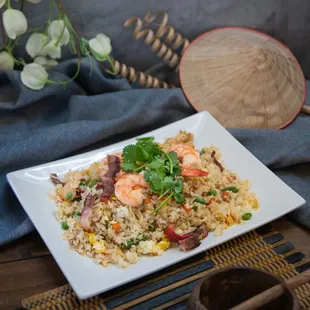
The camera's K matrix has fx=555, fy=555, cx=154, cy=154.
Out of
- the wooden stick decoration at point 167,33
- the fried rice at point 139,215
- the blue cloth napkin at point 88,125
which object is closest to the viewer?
the fried rice at point 139,215

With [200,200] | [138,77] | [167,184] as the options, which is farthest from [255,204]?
[138,77]

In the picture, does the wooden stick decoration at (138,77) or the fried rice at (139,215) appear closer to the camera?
the fried rice at (139,215)

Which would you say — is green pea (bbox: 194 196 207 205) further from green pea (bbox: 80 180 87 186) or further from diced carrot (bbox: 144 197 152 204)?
green pea (bbox: 80 180 87 186)

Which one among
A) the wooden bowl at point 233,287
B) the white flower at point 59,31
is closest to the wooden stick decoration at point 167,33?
the white flower at point 59,31

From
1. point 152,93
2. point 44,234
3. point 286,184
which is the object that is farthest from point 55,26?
point 286,184

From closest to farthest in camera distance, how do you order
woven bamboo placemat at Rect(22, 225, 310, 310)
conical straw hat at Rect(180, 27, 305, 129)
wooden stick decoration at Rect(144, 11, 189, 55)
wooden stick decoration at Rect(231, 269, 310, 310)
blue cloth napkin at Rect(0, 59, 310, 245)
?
wooden stick decoration at Rect(231, 269, 310, 310)
woven bamboo placemat at Rect(22, 225, 310, 310)
blue cloth napkin at Rect(0, 59, 310, 245)
conical straw hat at Rect(180, 27, 305, 129)
wooden stick decoration at Rect(144, 11, 189, 55)

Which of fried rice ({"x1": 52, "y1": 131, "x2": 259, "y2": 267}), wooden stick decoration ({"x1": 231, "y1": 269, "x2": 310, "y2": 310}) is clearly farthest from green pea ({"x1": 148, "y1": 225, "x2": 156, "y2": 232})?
wooden stick decoration ({"x1": 231, "y1": 269, "x2": 310, "y2": 310})

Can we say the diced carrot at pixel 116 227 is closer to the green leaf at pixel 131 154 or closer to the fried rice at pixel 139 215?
the fried rice at pixel 139 215
